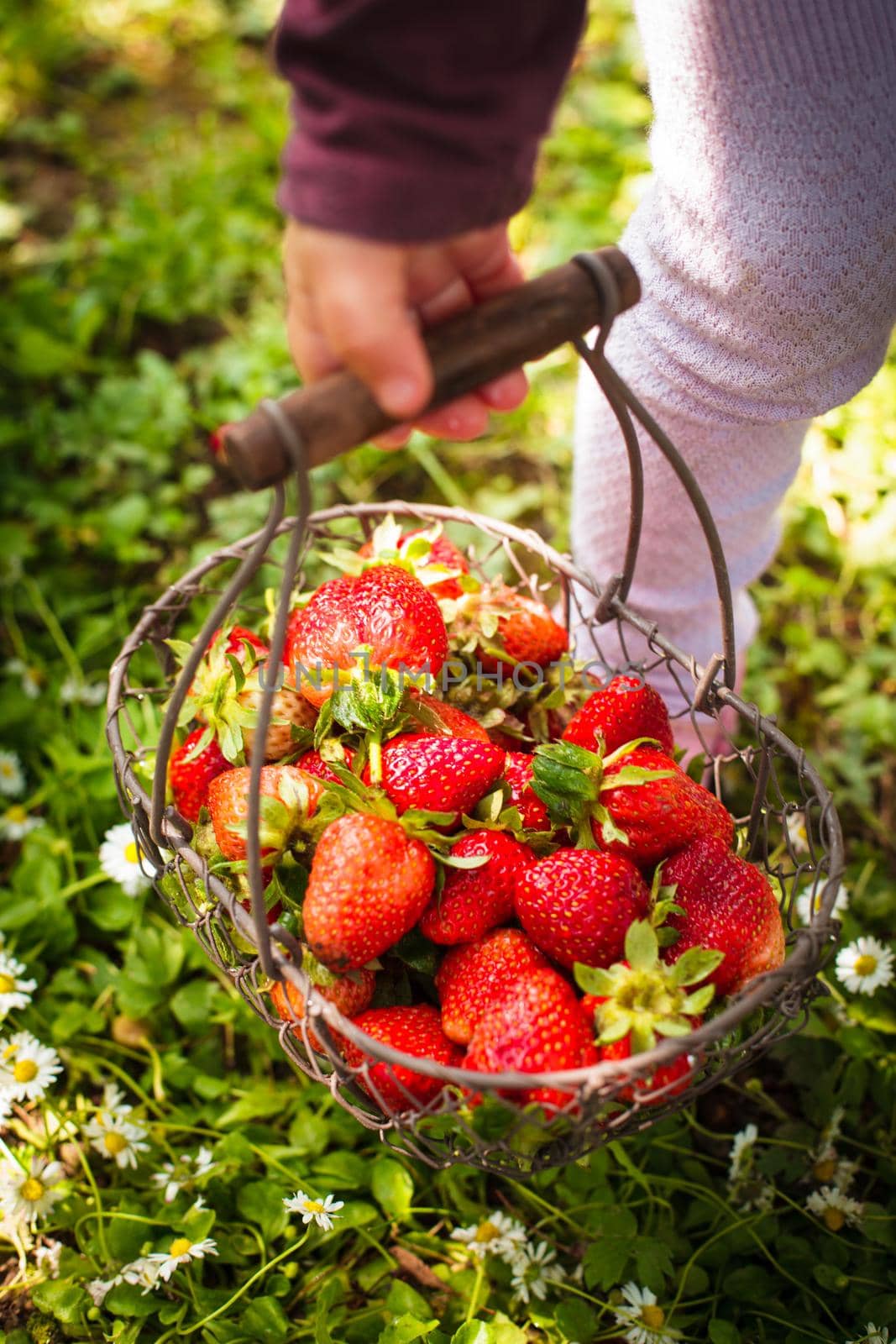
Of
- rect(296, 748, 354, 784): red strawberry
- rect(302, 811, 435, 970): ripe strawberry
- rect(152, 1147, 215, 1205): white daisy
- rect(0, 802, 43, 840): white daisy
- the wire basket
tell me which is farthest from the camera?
rect(0, 802, 43, 840): white daisy

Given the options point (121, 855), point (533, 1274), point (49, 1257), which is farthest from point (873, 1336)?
point (121, 855)

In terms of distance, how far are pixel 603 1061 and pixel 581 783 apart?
0.75ft

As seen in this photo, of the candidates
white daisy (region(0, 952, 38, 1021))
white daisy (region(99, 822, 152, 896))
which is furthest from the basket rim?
white daisy (region(0, 952, 38, 1021))

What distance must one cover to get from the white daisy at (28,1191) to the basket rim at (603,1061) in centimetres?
36

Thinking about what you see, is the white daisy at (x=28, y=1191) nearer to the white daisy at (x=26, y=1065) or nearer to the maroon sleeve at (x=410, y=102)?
the white daisy at (x=26, y=1065)

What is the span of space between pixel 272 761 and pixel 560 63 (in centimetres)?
63

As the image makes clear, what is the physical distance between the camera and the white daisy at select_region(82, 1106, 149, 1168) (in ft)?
3.47

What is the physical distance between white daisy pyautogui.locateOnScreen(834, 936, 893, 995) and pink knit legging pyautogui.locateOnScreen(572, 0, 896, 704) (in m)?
0.52

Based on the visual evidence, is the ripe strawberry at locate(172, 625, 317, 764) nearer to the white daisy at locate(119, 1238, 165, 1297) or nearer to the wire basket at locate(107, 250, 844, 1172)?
the wire basket at locate(107, 250, 844, 1172)

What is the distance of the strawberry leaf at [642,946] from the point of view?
2.61ft

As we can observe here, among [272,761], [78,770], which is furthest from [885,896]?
[78,770]

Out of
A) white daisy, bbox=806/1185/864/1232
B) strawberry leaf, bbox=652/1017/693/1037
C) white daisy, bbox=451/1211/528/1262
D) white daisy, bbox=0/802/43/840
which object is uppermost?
strawberry leaf, bbox=652/1017/693/1037

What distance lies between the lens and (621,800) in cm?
91

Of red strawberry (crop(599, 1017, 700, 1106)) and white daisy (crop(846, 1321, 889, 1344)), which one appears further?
white daisy (crop(846, 1321, 889, 1344))
